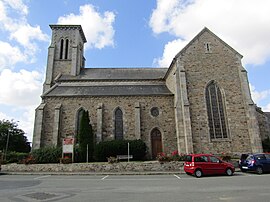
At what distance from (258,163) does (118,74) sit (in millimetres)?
20107

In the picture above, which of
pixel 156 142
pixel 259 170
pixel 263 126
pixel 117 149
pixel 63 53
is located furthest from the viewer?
pixel 63 53

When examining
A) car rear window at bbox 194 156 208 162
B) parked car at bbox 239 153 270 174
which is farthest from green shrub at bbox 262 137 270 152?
car rear window at bbox 194 156 208 162

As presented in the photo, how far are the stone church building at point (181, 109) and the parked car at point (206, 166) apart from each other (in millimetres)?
5964

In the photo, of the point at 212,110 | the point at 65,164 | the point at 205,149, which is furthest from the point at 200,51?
the point at 65,164

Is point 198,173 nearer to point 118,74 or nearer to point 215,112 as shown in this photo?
point 215,112

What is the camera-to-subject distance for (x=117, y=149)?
18.5m

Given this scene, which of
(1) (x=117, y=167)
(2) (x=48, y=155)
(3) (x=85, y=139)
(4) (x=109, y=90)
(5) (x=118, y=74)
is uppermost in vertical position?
(5) (x=118, y=74)

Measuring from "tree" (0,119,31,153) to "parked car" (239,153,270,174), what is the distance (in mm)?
31806

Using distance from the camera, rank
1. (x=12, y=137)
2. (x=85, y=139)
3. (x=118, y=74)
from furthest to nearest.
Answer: (x=12, y=137), (x=118, y=74), (x=85, y=139)

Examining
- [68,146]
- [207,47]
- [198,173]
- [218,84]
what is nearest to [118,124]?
[68,146]

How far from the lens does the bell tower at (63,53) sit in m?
27.8

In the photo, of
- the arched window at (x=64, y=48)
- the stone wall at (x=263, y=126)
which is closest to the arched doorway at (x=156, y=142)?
the stone wall at (x=263, y=126)

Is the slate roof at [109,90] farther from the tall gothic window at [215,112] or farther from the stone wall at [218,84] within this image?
Answer: the tall gothic window at [215,112]

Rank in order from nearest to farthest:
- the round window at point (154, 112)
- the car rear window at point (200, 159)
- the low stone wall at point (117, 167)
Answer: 1. the car rear window at point (200, 159)
2. the low stone wall at point (117, 167)
3. the round window at point (154, 112)
